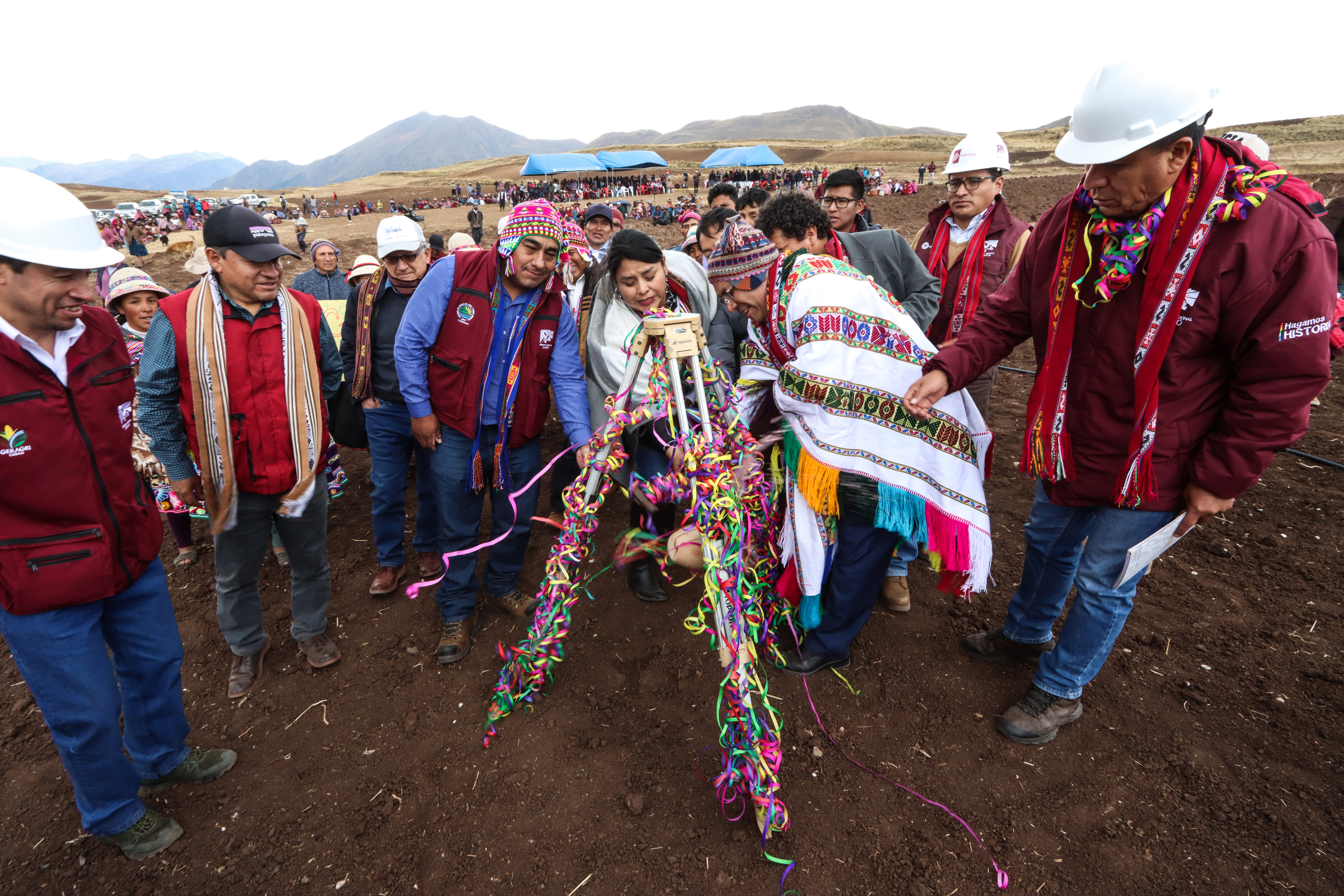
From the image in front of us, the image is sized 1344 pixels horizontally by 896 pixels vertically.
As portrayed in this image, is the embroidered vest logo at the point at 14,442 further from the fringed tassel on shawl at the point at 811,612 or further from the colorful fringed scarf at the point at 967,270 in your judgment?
the colorful fringed scarf at the point at 967,270

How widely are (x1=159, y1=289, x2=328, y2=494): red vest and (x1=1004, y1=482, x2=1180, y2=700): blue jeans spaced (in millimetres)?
3285

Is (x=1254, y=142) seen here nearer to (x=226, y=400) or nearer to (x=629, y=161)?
(x=226, y=400)

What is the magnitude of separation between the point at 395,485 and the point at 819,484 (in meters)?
A: 2.50

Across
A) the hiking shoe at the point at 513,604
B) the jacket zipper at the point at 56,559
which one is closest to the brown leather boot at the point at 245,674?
the hiking shoe at the point at 513,604

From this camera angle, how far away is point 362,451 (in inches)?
228

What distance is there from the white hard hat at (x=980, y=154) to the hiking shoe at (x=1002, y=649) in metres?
2.52

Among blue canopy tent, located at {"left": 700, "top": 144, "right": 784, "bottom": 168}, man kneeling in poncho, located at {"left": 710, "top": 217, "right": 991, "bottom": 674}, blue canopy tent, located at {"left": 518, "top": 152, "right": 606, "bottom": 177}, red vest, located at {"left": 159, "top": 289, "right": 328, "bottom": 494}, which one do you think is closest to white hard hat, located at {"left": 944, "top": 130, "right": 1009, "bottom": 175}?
man kneeling in poncho, located at {"left": 710, "top": 217, "right": 991, "bottom": 674}

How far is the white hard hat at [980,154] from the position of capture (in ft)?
11.3

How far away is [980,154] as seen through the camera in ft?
11.3

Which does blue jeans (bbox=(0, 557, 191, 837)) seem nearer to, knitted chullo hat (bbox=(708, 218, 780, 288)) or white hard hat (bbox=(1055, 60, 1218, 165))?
knitted chullo hat (bbox=(708, 218, 780, 288))

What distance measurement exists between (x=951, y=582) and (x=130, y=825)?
3286mm

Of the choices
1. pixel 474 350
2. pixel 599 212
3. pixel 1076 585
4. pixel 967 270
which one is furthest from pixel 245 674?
pixel 967 270

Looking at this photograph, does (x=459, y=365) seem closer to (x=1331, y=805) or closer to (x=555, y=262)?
(x=555, y=262)

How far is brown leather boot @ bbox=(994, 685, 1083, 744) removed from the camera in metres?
2.50
